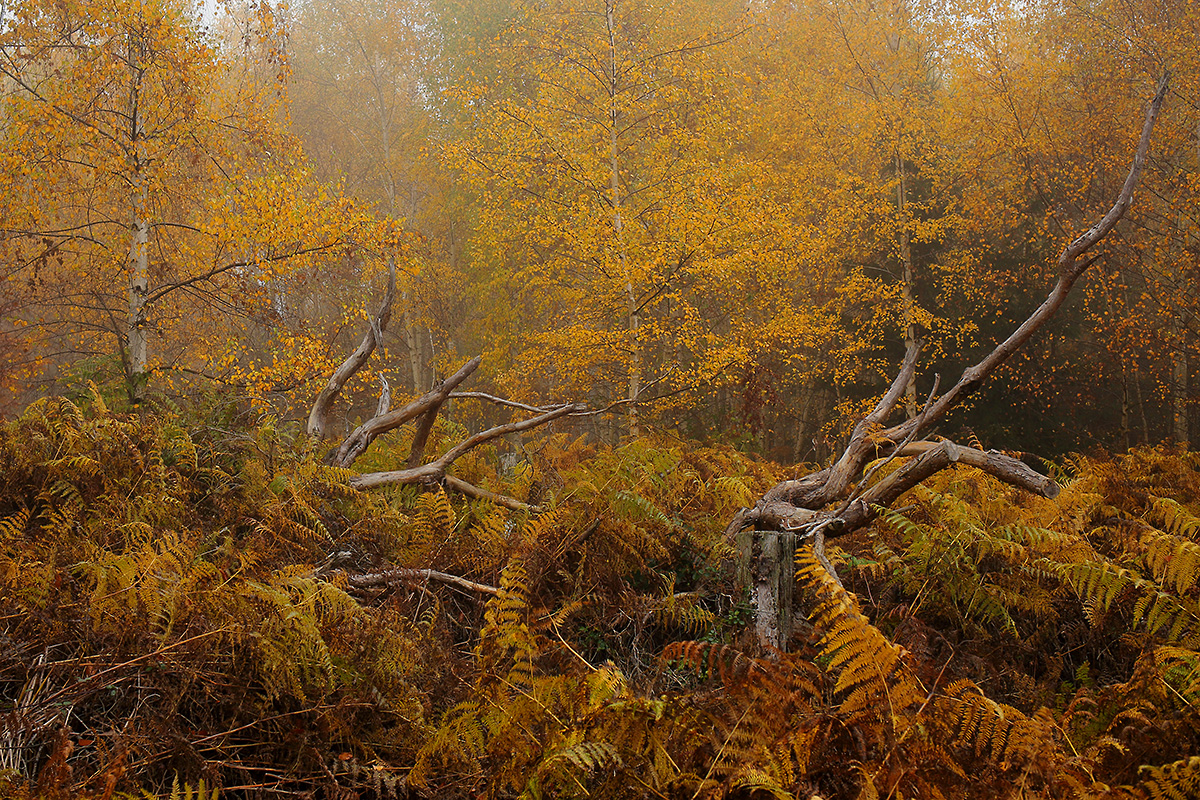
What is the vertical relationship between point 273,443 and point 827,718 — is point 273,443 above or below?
above

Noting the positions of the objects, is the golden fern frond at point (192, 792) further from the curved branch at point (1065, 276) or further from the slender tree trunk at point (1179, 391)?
the slender tree trunk at point (1179, 391)

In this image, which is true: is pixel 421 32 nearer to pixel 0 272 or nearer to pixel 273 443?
pixel 0 272

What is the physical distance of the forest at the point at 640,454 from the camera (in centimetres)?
223

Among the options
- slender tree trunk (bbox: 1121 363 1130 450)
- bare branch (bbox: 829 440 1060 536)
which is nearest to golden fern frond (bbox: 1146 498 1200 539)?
bare branch (bbox: 829 440 1060 536)

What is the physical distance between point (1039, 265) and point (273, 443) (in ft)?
42.4

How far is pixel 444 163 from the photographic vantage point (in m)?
11.8

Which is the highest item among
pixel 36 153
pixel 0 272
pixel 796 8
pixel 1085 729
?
pixel 796 8

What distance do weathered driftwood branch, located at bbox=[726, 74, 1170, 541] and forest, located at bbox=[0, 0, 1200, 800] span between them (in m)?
0.03

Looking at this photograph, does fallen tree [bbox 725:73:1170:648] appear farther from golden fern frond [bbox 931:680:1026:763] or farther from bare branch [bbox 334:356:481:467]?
bare branch [bbox 334:356:481:467]

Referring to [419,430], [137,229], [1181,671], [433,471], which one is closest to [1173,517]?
[1181,671]

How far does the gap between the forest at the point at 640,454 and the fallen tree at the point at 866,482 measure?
0.03 metres

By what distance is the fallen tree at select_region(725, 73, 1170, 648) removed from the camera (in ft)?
11.7

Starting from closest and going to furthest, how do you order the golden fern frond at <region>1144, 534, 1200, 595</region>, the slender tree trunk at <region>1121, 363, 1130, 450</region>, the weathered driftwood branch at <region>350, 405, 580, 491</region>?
the golden fern frond at <region>1144, 534, 1200, 595</region> → the weathered driftwood branch at <region>350, 405, 580, 491</region> → the slender tree trunk at <region>1121, 363, 1130, 450</region>

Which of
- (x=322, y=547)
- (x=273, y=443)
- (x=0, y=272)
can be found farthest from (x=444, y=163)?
(x=322, y=547)
